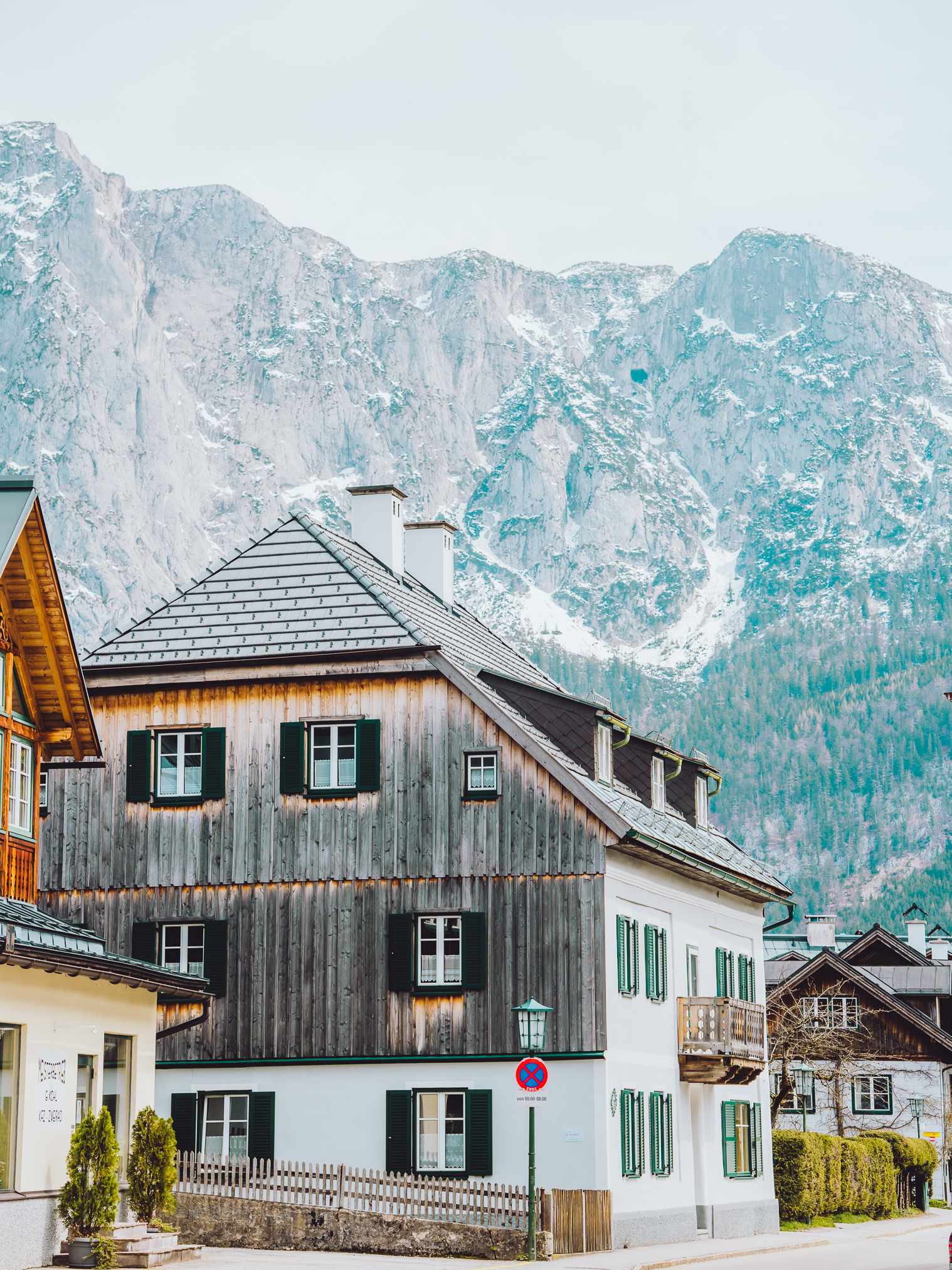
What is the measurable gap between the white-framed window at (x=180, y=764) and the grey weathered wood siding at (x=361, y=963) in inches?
76.6

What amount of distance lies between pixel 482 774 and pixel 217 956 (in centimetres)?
625

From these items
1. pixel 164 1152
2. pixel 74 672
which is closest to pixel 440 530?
pixel 74 672

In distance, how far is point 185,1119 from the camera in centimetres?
3475

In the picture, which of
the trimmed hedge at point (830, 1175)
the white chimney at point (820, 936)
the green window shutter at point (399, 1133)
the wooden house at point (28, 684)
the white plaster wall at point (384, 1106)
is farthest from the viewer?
the white chimney at point (820, 936)

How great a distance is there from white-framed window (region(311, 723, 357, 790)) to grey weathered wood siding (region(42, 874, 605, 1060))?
192 cm

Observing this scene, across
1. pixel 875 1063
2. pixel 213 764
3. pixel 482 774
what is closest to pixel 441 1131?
pixel 482 774

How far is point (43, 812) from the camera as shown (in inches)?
1452

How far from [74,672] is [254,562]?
1215 cm

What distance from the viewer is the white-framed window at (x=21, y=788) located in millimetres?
26375

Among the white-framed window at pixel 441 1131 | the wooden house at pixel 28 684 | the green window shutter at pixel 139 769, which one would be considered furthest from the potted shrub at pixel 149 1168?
the green window shutter at pixel 139 769

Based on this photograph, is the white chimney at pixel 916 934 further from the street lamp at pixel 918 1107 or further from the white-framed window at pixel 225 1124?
the white-framed window at pixel 225 1124

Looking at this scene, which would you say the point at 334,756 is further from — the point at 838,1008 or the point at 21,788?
the point at 838,1008

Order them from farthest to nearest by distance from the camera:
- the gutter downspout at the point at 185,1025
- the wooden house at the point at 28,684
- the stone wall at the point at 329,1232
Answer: the gutter downspout at the point at 185,1025 < the stone wall at the point at 329,1232 < the wooden house at the point at 28,684

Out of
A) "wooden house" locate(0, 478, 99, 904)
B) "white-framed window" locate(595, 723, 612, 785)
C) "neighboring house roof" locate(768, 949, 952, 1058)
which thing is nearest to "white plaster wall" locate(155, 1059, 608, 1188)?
"white-framed window" locate(595, 723, 612, 785)
